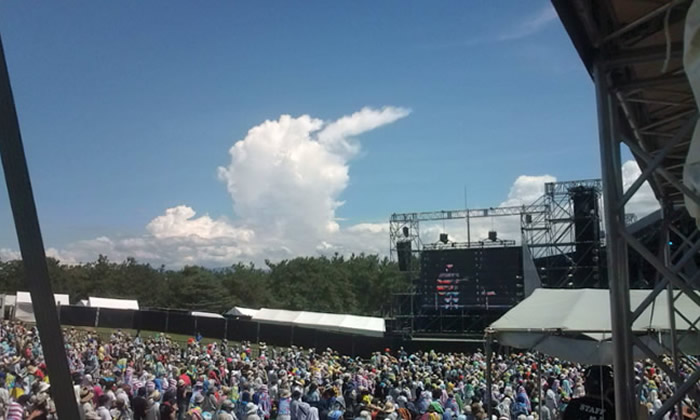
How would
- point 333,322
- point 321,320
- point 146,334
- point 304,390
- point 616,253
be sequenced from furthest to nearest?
point 321,320, point 333,322, point 146,334, point 304,390, point 616,253

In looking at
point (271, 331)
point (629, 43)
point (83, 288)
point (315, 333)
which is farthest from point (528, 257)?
point (83, 288)

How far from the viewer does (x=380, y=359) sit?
77.5 ft

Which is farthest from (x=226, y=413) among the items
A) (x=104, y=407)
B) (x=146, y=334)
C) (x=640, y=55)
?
(x=146, y=334)

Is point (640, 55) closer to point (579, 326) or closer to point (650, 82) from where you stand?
point (650, 82)

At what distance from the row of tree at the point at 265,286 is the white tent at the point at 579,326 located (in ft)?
188

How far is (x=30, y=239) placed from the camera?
111 centimetres

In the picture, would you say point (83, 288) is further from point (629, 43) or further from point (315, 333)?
point (629, 43)

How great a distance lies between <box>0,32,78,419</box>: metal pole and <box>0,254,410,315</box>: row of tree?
213 feet

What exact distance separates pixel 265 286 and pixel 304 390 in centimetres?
7241

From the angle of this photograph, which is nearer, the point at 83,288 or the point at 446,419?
the point at 446,419

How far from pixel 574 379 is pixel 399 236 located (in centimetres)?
1809

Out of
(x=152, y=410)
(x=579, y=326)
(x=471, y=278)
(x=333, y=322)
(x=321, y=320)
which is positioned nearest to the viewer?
(x=579, y=326)

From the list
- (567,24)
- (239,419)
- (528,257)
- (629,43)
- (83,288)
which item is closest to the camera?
(567,24)

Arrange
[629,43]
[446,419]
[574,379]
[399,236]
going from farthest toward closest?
[399,236] → [574,379] → [446,419] → [629,43]
